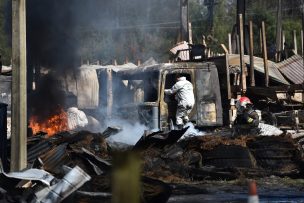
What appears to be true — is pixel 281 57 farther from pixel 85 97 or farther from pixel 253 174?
pixel 253 174

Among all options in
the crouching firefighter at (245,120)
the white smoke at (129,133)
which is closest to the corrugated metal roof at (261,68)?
the crouching firefighter at (245,120)

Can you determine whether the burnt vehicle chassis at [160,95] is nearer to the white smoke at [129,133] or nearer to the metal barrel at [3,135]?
the white smoke at [129,133]

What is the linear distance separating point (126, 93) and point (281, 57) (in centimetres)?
1235

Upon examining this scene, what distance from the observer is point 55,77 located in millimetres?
17203

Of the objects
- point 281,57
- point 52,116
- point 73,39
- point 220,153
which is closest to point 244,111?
point 220,153

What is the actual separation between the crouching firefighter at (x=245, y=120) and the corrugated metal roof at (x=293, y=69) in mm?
5907

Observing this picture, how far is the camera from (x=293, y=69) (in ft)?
66.6

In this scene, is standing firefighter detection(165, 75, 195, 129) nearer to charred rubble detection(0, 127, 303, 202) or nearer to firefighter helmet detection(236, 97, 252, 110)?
charred rubble detection(0, 127, 303, 202)

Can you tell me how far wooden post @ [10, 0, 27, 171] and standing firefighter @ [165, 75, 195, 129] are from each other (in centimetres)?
461

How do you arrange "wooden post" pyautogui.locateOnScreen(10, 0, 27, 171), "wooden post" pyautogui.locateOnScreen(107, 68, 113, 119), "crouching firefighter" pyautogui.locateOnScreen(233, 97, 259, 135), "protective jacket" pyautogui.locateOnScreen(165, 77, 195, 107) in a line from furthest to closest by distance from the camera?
1. "wooden post" pyautogui.locateOnScreen(107, 68, 113, 119)
2. "crouching firefighter" pyautogui.locateOnScreen(233, 97, 259, 135)
3. "protective jacket" pyautogui.locateOnScreen(165, 77, 195, 107)
4. "wooden post" pyautogui.locateOnScreen(10, 0, 27, 171)

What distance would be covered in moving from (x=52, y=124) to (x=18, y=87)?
704 centimetres

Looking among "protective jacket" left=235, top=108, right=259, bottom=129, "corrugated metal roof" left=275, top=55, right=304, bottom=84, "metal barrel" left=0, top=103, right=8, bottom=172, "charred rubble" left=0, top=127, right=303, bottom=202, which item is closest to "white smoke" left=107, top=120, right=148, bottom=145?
"charred rubble" left=0, top=127, right=303, bottom=202

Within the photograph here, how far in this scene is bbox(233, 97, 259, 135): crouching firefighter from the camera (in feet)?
42.3

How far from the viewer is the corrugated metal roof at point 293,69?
19.9 metres
